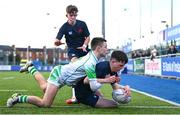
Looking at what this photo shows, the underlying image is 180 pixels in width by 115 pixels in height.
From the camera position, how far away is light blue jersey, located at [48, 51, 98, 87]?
8.87 metres

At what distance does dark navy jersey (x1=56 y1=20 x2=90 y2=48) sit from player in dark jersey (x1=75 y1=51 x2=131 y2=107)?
5.67 ft

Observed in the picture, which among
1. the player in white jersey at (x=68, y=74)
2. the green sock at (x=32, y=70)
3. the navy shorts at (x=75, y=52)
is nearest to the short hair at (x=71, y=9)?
the navy shorts at (x=75, y=52)

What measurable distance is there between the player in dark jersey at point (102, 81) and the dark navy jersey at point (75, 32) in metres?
1.73

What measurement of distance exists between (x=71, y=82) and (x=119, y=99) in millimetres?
928

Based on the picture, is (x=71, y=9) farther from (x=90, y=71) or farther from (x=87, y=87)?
(x=90, y=71)

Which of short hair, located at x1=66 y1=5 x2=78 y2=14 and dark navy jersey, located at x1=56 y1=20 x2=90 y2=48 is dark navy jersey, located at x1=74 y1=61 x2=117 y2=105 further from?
dark navy jersey, located at x1=56 y1=20 x2=90 y2=48

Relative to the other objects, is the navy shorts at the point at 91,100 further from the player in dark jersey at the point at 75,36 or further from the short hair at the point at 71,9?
the short hair at the point at 71,9

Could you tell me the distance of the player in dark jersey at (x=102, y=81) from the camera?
8.85 m

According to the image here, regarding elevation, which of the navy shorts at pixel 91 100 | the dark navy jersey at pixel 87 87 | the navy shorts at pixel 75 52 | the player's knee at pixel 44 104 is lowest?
the player's knee at pixel 44 104

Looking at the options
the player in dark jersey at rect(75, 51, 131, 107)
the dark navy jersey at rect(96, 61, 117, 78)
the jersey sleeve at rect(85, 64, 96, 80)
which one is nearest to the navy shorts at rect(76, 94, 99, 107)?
the player in dark jersey at rect(75, 51, 131, 107)

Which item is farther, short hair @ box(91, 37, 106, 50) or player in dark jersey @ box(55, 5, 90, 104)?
player in dark jersey @ box(55, 5, 90, 104)

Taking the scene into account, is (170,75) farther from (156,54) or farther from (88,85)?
(88,85)

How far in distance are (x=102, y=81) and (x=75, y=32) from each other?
255 centimetres

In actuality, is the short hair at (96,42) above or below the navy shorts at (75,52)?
above
